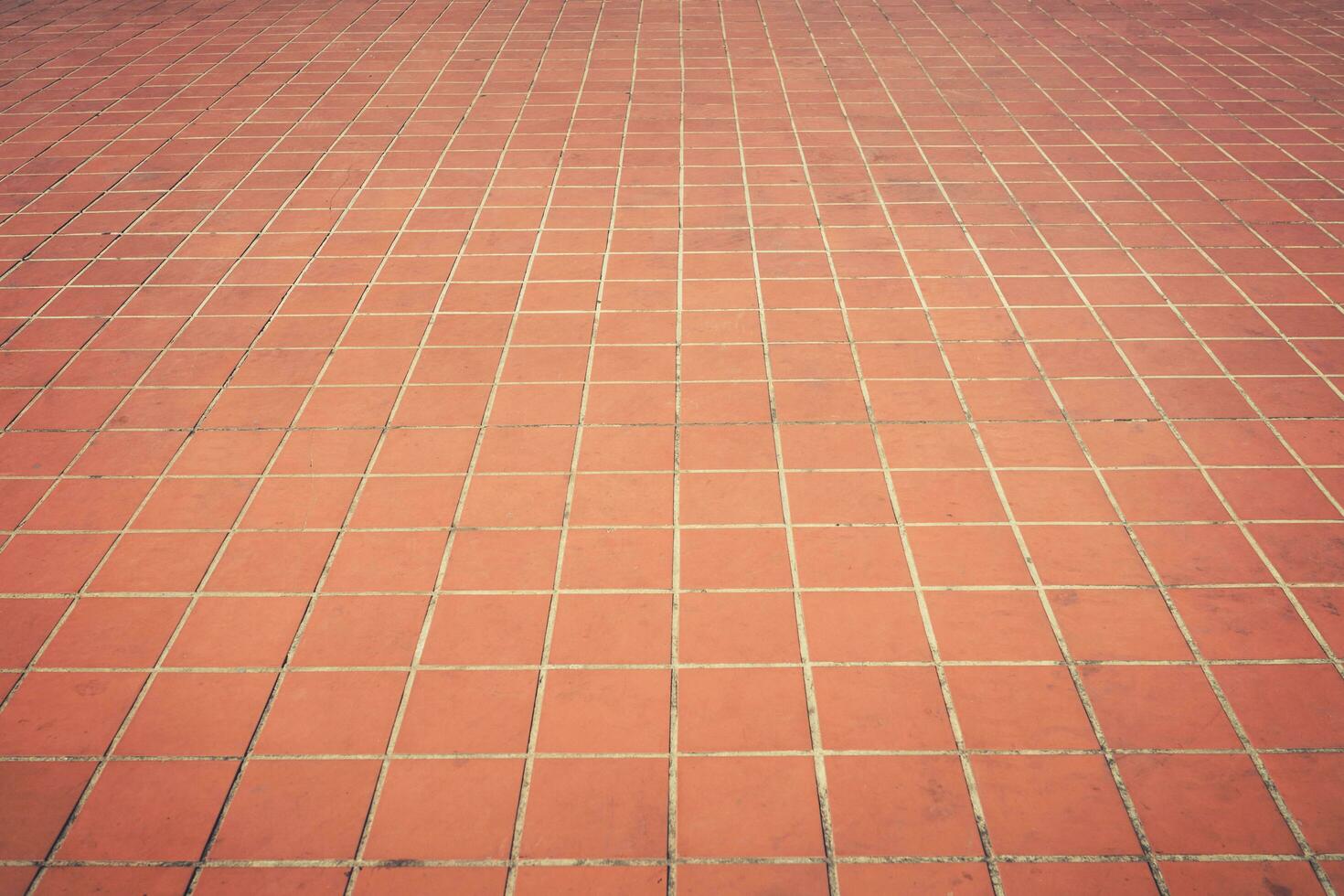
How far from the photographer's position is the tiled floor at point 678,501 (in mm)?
1650

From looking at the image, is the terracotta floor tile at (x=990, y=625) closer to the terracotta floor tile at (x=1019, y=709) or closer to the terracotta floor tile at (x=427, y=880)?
the terracotta floor tile at (x=1019, y=709)

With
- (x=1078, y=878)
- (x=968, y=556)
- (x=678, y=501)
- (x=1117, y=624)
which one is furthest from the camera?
(x=678, y=501)

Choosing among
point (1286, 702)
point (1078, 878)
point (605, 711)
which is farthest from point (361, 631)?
point (1286, 702)

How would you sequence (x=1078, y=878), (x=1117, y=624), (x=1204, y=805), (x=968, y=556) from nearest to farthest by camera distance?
(x=1078, y=878)
(x=1204, y=805)
(x=1117, y=624)
(x=968, y=556)

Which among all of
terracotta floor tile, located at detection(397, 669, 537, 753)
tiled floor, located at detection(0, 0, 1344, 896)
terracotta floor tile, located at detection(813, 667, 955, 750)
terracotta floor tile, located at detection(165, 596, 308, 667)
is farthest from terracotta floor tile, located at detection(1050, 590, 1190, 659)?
terracotta floor tile, located at detection(165, 596, 308, 667)

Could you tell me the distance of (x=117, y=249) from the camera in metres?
3.49

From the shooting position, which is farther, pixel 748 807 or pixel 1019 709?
pixel 1019 709

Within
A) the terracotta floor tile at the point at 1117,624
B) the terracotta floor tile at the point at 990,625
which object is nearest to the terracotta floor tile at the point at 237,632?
the terracotta floor tile at the point at 990,625

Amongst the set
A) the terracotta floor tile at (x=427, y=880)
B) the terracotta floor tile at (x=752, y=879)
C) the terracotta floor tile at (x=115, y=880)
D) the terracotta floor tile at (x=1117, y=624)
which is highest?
the terracotta floor tile at (x=1117, y=624)

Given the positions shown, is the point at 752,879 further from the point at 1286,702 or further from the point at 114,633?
the point at 114,633

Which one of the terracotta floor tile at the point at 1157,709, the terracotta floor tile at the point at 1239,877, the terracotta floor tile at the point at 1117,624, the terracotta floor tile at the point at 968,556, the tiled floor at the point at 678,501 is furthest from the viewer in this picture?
the terracotta floor tile at the point at 968,556

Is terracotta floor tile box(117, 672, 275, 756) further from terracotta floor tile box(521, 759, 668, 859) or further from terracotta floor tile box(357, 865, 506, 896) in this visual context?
terracotta floor tile box(521, 759, 668, 859)

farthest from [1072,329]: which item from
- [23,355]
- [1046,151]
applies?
[23,355]

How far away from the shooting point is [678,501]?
2.32m
